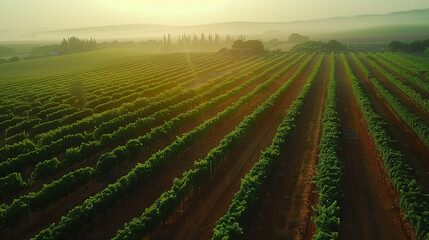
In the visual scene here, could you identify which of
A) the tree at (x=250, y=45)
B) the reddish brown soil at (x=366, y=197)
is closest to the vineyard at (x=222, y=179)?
the reddish brown soil at (x=366, y=197)

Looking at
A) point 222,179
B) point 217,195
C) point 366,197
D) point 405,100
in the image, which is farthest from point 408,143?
point 217,195

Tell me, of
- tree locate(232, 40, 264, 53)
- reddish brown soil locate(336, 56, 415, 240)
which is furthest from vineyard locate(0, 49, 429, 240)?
tree locate(232, 40, 264, 53)

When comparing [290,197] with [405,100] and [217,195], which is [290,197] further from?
[405,100]

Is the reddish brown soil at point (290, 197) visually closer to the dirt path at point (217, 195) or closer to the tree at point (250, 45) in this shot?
the dirt path at point (217, 195)

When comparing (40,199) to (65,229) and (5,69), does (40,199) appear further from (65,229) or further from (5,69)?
(5,69)

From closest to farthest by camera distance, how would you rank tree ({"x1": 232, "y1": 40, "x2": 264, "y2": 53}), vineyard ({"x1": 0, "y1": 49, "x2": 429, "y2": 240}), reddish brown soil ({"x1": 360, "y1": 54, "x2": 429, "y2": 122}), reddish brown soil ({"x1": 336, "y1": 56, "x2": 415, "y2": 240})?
vineyard ({"x1": 0, "y1": 49, "x2": 429, "y2": 240}) < reddish brown soil ({"x1": 336, "y1": 56, "x2": 415, "y2": 240}) < reddish brown soil ({"x1": 360, "y1": 54, "x2": 429, "y2": 122}) < tree ({"x1": 232, "y1": 40, "x2": 264, "y2": 53})

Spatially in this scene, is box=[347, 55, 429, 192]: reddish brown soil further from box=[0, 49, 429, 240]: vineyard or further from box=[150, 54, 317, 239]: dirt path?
box=[150, 54, 317, 239]: dirt path
